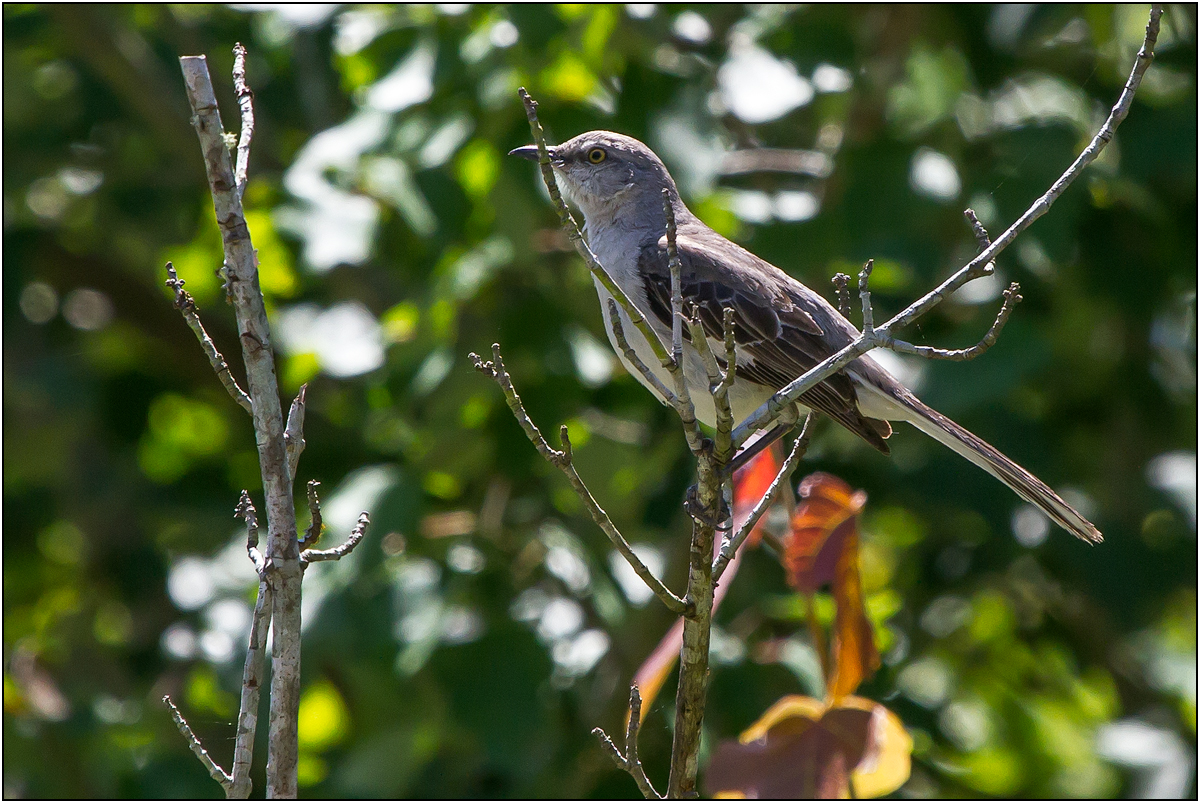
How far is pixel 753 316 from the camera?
4211 millimetres

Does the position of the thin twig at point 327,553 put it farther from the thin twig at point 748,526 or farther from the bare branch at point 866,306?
the bare branch at point 866,306

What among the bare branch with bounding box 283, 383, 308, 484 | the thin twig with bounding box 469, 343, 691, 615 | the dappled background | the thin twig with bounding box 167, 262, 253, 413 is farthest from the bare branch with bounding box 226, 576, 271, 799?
the dappled background

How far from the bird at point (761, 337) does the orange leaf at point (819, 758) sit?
1.08 m

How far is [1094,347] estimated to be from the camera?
249 inches

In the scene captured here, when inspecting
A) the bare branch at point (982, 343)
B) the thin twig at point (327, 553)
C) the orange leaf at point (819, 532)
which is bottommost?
the orange leaf at point (819, 532)

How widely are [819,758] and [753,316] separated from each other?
165 centimetres

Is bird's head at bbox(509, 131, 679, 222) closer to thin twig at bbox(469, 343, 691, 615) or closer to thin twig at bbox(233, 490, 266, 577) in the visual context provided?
thin twig at bbox(469, 343, 691, 615)

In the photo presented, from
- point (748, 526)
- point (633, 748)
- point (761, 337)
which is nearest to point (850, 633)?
point (748, 526)

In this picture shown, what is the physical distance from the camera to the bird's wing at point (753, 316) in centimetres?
409

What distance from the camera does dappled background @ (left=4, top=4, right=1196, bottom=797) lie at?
16.2ft

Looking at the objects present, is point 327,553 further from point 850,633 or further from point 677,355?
point 850,633

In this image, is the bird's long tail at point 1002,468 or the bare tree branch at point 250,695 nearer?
the bare tree branch at point 250,695

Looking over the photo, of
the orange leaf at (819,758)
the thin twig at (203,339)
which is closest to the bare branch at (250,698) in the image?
the thin twig at (203,339)

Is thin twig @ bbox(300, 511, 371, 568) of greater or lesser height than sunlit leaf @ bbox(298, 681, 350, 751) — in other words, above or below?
above
